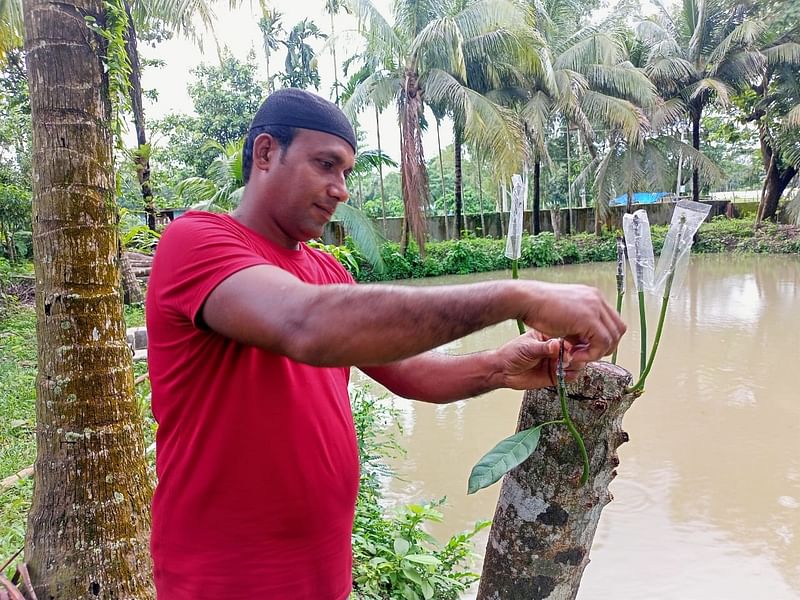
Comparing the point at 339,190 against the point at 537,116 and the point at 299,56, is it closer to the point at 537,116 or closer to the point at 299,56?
the point at 537,116

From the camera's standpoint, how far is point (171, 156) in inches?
733

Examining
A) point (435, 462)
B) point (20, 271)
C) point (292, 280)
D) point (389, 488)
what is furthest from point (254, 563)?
point (20, 271)

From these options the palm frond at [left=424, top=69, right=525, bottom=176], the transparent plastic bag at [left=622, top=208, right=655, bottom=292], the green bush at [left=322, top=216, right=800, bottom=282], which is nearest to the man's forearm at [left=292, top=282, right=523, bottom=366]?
the transparent plastic bag at [left=622, top=208, right=655, bottom=292]

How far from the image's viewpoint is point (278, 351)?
0.82 m

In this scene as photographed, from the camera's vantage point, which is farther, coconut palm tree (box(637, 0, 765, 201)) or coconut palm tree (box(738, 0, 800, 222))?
coconut palm tree (box(637, 0, 765, 201))

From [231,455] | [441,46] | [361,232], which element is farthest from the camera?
[441,46]

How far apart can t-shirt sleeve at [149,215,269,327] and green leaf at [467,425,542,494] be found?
0.71m

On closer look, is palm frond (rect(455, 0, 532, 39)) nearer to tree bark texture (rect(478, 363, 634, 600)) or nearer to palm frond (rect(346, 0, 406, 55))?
palm frond (rect(346, 0, 406, 55))

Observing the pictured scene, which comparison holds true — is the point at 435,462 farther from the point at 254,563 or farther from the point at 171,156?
the point at 171,156

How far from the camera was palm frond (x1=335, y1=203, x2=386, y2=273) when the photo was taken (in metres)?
12.3

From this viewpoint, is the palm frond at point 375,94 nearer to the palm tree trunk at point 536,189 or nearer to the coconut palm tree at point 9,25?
the palm tree trunk at point 536,189

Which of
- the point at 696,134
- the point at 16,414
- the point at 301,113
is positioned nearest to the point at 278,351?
the point at 301,113

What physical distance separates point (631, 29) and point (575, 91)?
14.9 feet

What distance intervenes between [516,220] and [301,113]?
2.00 feet
